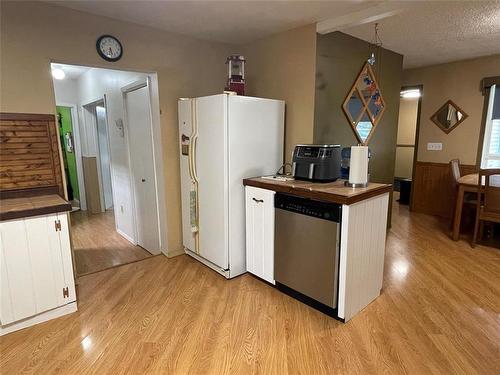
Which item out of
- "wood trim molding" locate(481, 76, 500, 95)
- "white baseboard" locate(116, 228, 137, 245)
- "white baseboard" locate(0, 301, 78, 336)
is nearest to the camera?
"white baseboard" locate(0, 301, 78, 336)

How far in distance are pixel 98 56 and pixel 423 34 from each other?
336 centimetres

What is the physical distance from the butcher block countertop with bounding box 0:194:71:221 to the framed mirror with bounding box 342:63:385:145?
287 cm

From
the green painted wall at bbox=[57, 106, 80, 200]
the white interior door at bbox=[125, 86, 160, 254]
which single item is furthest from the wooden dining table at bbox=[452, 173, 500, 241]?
the green painted wall at bbox=[57, 106, 80, 200]

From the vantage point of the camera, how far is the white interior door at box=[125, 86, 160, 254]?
130 inches

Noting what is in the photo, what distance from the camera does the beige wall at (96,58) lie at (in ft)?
7.41

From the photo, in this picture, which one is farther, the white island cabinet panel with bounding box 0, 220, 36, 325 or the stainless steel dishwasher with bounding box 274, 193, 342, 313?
the stainless steel dishwasher with bounding box 274, 193, 342, 313

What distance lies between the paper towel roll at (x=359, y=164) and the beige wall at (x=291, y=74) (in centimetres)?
77

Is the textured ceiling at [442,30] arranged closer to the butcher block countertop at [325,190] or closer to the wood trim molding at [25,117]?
the butcher block countertop at [325,190]

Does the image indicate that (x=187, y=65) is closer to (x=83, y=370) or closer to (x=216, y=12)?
(x=216, y=12)

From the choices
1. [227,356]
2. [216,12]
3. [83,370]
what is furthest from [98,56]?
[227,356]

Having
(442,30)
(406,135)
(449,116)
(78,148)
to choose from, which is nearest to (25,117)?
(78,148)

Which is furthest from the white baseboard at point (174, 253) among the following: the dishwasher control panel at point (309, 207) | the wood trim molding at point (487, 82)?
the wood trim molding at point (487, 82)

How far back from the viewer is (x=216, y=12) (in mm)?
2514

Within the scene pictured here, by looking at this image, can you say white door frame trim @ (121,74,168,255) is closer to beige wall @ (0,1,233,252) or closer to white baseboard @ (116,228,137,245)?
beige wall @ (0,1,233,252)
